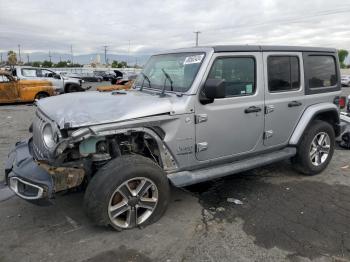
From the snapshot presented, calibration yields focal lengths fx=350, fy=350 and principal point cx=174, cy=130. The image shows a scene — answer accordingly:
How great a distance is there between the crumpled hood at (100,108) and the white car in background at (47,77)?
42.7 ft

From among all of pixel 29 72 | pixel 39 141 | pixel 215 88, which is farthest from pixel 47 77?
pixel 215 88

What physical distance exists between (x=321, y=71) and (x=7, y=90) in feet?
42.2

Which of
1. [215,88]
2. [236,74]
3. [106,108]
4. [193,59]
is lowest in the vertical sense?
[106,108]

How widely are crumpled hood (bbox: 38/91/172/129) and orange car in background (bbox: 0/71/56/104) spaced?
11.5 m

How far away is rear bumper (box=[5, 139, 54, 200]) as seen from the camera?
3301 mm

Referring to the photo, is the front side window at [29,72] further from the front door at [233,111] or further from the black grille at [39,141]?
the front door at [233,111]

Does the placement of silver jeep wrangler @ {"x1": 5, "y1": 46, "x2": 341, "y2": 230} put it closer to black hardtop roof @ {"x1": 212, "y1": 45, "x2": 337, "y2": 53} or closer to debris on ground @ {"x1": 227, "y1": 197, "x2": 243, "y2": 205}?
black hardtop roof @ {"x1": 212, "y1": 45, "x2": 337, "y2": 53}

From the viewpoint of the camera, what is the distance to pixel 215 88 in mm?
3689

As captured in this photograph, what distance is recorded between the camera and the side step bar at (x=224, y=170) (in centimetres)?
387

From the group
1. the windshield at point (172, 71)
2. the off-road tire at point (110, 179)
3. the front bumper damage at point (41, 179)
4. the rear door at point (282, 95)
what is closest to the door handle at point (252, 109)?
the rear door at point (282, 95)

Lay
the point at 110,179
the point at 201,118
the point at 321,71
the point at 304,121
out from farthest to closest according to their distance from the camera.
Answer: the point at 321,71 < the point at 304,121 < the point at 201,118 < the point at 110,179

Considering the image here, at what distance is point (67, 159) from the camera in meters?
3.49

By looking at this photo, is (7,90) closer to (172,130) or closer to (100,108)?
(100,108)

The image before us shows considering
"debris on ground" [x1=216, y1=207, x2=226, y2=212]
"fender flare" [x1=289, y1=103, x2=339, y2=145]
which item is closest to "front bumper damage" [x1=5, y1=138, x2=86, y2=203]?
"debris on ground" [x1=216, y1=207, x2=226, y2=212]
